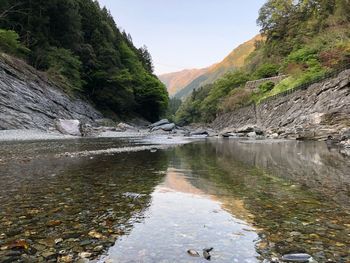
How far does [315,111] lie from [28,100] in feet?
80.7

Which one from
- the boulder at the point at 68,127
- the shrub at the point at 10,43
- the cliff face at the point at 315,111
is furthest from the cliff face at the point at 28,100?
the cliff face at the point at 315,111

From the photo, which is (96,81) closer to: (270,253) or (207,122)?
(207,122)

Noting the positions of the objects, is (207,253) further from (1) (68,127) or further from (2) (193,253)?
(1) (68,127)

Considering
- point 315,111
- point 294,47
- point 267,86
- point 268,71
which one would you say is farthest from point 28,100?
point 268,71

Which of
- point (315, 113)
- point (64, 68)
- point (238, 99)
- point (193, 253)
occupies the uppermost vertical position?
point (64, 68)

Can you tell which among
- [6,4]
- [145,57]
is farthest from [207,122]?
[6,4]

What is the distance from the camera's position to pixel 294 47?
52594 millimetres

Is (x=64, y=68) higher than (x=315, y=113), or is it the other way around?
(x=64, y=68)

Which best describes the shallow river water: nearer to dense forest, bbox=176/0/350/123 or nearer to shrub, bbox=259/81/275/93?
dense forest, bbox=176/0/350/123

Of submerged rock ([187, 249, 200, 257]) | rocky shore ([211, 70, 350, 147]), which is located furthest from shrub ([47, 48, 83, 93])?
submerged rock ([187, 249, 200, 257])

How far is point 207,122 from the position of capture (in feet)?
283

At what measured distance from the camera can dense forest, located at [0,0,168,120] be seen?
38469 mm

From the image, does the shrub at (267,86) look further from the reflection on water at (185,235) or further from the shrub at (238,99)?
the reflection on water at (185,235)

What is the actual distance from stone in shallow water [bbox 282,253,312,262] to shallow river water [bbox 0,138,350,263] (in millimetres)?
96
